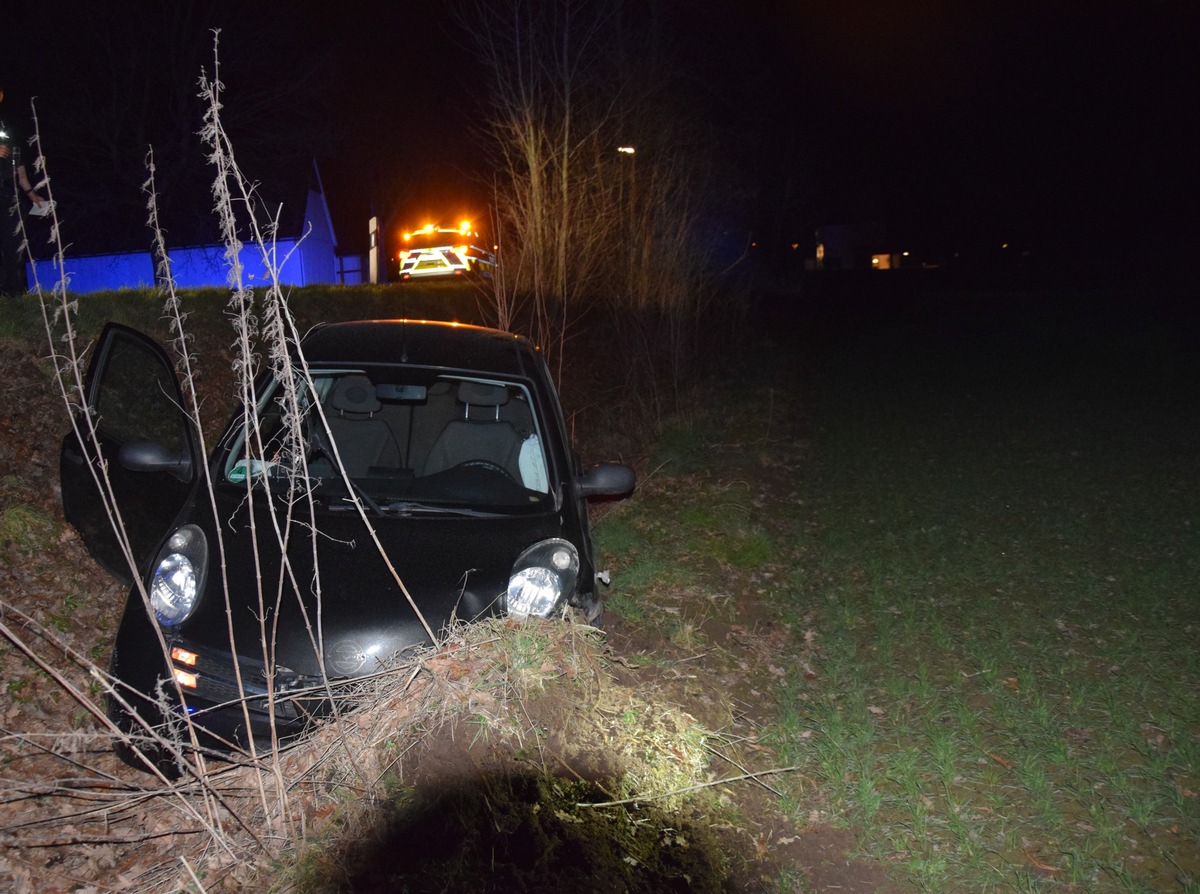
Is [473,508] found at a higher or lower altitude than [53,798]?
higher

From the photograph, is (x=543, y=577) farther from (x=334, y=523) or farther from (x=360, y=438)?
(x=360, y=438)

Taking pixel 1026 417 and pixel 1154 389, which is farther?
pixel 1154 389

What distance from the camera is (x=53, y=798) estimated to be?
3.77 m

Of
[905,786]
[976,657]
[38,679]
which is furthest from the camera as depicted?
[976,657]

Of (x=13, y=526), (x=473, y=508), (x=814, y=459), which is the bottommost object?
(x=814, y=459)

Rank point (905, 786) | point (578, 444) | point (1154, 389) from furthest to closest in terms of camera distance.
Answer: point (1154, 389)
point (578, 444)
point (905, 786)

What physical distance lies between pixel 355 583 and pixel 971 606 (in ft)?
15.4

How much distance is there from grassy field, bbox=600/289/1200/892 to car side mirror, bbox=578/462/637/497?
4.94 ft

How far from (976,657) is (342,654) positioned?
4.04m

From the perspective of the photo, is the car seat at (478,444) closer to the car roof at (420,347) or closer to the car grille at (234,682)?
the car roof at (420,347)


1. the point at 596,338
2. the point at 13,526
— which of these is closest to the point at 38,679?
the point at 13,526

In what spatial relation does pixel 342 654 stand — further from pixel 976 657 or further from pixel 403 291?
pixel 403 291

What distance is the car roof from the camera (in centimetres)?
513

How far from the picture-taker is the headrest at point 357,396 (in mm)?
4992
